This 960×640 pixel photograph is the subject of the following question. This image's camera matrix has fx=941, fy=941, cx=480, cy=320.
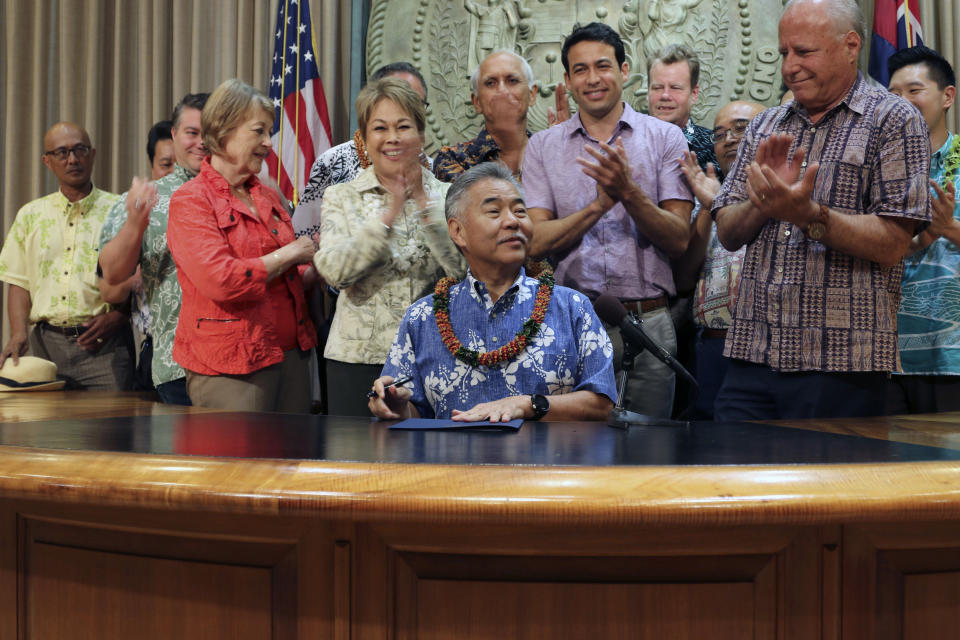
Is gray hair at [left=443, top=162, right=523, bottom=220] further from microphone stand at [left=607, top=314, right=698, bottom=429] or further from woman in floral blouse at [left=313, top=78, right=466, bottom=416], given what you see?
microphone stand at [left=607, top=314, right=698, bottom=429]

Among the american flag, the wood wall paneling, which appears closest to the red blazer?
the wood wall paneling

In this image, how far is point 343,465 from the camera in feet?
4.11

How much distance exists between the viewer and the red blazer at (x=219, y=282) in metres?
2.70

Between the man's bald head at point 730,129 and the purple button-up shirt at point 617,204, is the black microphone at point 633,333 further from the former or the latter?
the man's bald head at point 730,129

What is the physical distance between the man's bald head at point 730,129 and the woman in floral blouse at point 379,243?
3.71 feet

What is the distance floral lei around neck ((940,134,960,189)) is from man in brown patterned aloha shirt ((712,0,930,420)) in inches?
27.4

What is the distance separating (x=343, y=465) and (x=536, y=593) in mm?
311

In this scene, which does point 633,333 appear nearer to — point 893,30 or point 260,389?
point 260,389

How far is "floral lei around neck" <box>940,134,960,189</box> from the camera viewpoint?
9.56ft

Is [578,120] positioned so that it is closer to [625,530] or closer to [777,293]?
[777,293]

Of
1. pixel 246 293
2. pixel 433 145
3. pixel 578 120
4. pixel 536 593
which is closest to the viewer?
pixel 536 593

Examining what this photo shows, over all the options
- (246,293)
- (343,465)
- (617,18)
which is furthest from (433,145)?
(343,465)

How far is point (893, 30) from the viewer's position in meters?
4.12

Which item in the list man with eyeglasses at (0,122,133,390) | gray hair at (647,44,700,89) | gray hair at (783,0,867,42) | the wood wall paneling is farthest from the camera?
man with eyeglasses at (0,122,133,390)
